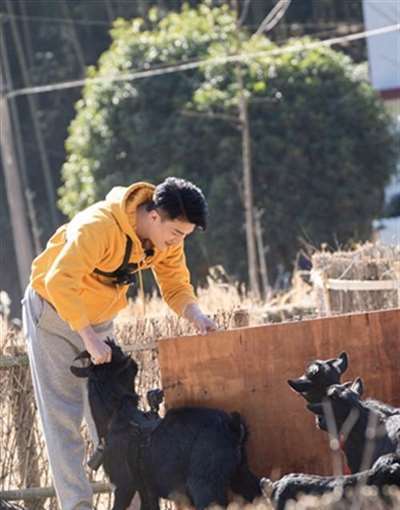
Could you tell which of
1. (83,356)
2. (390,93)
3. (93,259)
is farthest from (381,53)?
(93,259)

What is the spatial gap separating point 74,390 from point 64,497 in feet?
1.63

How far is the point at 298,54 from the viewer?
85.8 feet

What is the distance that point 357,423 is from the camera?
21.9 ft

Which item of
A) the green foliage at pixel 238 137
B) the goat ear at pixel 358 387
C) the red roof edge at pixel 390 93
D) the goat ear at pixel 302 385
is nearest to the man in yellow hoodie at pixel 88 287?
the goat ear at pixel 302 385

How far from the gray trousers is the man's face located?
57 cm

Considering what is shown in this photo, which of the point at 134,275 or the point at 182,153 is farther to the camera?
the point at 182,153

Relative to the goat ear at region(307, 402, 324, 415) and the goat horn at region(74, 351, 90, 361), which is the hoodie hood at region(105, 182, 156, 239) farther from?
the goat ear at region(307, 402, 324, 415)

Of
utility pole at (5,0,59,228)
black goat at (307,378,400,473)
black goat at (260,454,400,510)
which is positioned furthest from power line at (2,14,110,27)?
black goat at (260,454,400,510)

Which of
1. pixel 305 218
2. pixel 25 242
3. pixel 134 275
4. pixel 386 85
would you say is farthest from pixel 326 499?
pixel 386 85

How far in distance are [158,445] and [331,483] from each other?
3.91ft

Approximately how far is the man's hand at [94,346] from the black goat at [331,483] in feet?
3.29

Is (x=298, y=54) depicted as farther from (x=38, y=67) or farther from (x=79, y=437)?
(x=79, y=437)

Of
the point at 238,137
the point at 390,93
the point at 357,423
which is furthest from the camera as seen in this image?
the point at 390,93

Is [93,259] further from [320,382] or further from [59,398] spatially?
[320,382]
